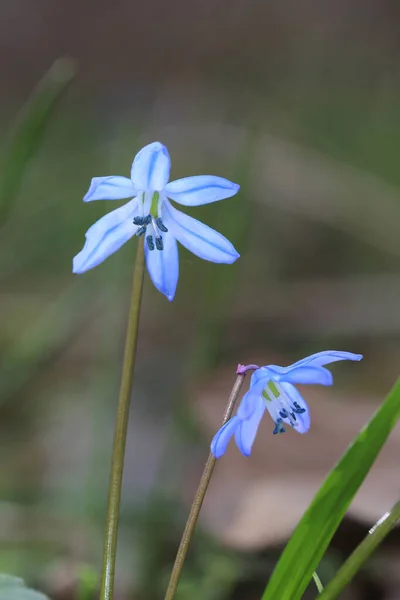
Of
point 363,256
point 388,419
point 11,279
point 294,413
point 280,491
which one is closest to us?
point 388,419

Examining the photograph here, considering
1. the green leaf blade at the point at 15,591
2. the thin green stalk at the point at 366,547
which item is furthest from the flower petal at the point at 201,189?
the green leaf blade at the point at 15,591

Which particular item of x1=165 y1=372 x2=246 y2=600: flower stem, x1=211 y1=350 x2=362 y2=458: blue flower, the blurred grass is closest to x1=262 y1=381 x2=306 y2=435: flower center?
x1=211 y1=350 x2=362 y2=458: blue flower

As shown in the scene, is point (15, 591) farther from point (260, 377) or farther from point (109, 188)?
point (109, 188)

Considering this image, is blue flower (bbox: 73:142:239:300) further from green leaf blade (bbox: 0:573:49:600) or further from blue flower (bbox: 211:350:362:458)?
green leaf blade (bbox: 0:573:49:600)

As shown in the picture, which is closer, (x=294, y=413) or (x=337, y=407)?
(x=294, y=413)

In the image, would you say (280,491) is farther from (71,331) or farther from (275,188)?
(275,188)

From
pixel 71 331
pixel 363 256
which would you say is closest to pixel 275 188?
pixel 363 256

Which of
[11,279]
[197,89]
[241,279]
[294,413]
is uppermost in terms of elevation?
[197,89]
